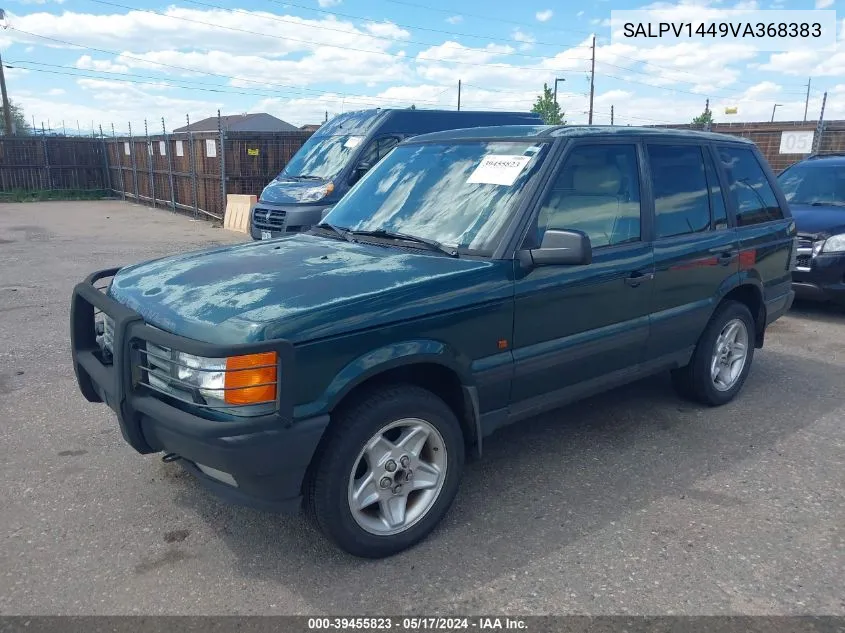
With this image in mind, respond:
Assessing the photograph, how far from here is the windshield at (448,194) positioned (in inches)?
138

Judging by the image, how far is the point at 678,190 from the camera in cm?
434

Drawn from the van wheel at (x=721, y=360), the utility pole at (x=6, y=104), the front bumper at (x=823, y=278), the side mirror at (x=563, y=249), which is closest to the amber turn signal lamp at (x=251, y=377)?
the side mirror at (x=563, y=249)

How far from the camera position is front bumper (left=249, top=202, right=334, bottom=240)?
388 inches

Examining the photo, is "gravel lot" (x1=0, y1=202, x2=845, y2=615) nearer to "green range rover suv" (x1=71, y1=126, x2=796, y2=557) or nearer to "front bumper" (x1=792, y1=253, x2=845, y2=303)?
"green range rover suv" (x1=71, y1=126, x2=796, y2=557)

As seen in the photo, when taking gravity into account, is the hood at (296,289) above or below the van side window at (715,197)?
below

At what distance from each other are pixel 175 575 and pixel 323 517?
72 cm

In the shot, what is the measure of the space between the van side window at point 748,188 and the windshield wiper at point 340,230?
2732 mm

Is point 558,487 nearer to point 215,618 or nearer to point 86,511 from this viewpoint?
point 215,618

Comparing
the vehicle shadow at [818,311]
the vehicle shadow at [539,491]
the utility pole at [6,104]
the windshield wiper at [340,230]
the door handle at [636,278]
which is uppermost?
the utility pole at [6,104]

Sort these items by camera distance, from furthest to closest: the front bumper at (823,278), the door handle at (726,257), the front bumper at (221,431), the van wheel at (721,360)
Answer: the front bumper at (823,278)
the van wheel at (721,360)
the door handle at (726,257)
the front bumper at (221,431)

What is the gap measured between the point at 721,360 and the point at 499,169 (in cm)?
246

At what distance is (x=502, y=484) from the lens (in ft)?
12.3

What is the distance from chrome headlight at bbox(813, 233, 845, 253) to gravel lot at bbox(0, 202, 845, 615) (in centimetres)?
272

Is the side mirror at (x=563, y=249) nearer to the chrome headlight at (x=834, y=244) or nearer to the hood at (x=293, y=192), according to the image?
the chrome headlight at (x=834, y=244)
